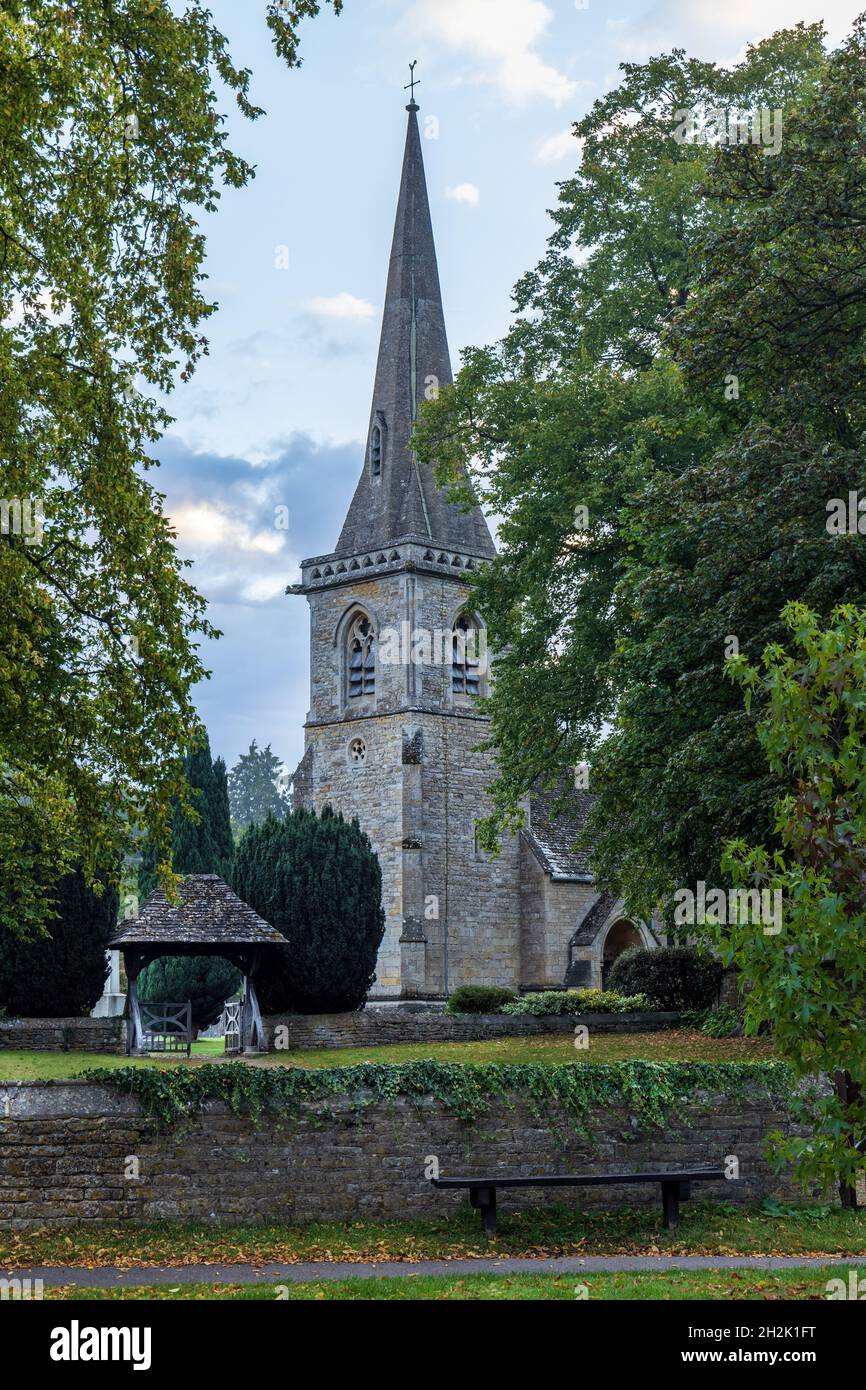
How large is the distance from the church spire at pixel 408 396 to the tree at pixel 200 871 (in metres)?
8.93

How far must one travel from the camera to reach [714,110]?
28.6 metres

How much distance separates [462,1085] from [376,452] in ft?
110

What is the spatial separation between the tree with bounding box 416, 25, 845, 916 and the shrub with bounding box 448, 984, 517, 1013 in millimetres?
3879

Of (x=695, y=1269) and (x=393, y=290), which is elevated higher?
(x=393, y=290)

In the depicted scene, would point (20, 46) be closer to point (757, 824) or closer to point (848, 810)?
point (848, 810)

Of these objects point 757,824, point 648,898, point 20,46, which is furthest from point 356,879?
point 20,46

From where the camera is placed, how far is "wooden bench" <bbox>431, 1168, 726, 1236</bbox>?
515 inches

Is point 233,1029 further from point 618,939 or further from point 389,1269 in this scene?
point 389,1269

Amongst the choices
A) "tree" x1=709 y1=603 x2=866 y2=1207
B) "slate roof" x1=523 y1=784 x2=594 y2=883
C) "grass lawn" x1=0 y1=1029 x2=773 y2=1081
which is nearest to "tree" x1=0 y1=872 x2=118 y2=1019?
"grass lawn" x1=0 y1=1029 x2=773 y2=1081

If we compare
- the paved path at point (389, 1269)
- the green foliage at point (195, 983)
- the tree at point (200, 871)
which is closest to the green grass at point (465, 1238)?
the paved path at point (389, 1269)

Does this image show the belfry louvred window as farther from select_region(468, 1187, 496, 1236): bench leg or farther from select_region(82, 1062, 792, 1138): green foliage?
select_region(468, 1187, 496, 1236): bench leg

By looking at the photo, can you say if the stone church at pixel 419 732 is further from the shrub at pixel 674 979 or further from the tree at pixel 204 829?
the shrub at pixel 674 979

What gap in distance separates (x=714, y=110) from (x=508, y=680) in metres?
11.6
